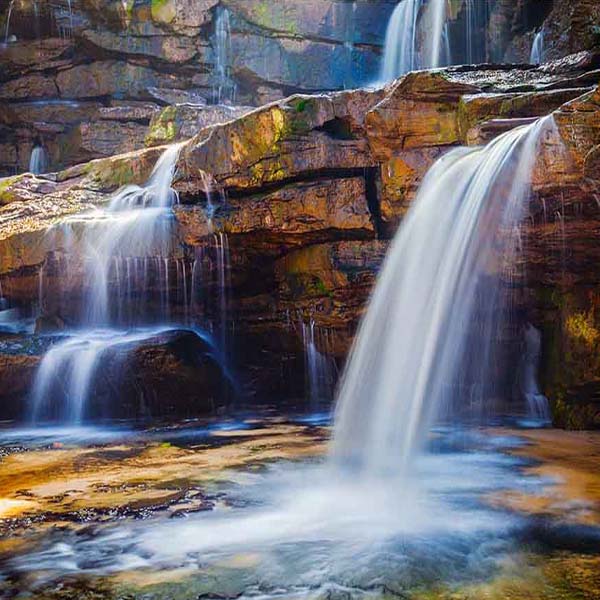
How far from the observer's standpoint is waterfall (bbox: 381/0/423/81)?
19625mm

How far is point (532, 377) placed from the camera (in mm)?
8711

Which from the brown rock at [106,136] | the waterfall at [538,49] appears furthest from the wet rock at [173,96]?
the waterfall at [538,49]

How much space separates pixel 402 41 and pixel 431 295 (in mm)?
15871

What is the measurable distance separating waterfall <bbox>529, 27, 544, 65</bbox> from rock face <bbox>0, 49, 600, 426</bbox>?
544 cm

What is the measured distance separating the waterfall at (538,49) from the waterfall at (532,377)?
23.5 ft

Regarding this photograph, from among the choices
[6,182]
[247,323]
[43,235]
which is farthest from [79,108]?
[247,323]

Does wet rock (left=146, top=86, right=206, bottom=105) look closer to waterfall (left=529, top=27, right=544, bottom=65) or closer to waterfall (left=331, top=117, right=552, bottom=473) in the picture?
waterfall (left=529, top=27, right=544, bottom=65)

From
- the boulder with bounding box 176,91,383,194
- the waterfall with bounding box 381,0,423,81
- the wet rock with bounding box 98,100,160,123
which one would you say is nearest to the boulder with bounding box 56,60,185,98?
the wet rock with bounding box 98,100,160,123

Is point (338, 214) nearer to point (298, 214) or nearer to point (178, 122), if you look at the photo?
point (298, 214)

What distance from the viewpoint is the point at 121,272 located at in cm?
1146

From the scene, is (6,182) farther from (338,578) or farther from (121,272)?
(338,578)

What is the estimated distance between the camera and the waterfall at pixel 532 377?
8.53 m

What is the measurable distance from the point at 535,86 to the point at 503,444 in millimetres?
4129

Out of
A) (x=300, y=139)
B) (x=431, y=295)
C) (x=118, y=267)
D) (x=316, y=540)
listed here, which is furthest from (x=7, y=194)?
(x=316, y=540)
